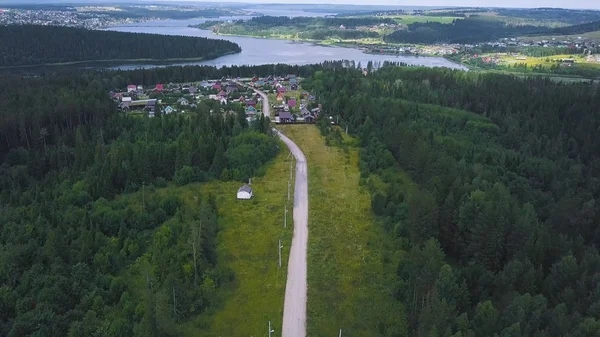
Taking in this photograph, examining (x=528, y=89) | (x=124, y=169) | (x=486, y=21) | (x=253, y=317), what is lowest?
(x=253, y=317)

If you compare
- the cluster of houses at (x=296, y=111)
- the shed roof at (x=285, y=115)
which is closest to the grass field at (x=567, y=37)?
the cluster of houses at (x=296, y=111)

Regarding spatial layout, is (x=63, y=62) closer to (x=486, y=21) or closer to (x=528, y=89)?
(x=528, y=89)

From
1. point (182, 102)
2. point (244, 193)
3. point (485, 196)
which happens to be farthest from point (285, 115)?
point (485, 196)

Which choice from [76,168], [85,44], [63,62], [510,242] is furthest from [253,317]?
[85,44]

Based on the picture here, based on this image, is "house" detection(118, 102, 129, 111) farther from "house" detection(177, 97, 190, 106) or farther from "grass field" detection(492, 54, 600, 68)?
"grass field" detection(492, 54, 600, 68)

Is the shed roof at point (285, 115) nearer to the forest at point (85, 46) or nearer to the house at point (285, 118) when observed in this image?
the house at point (285, 118)

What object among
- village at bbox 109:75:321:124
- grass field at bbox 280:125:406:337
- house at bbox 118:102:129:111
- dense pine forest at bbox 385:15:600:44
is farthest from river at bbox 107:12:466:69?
grass field at bbox 280:125:406:337
